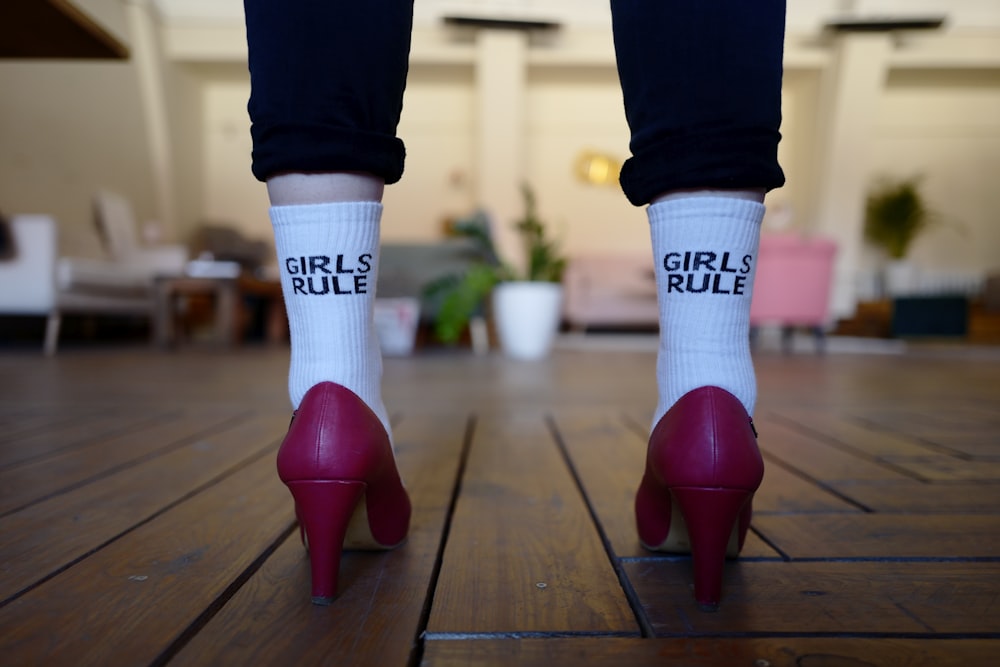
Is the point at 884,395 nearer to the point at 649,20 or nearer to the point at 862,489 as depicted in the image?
the point at 862,489

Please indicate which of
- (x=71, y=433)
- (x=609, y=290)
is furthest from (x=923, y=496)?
(x=609, y=290)

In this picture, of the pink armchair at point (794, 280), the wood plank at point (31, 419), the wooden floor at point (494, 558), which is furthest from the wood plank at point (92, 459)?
the pink armchair at point (794, 280)

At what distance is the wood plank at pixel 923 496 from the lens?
0.53m

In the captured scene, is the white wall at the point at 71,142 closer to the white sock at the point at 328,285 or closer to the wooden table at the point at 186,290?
the wooden table at the point at 186,290

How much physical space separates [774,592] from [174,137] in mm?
5469

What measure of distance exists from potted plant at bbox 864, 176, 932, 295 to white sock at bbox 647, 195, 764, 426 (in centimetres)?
581

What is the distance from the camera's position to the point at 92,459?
0.69 m

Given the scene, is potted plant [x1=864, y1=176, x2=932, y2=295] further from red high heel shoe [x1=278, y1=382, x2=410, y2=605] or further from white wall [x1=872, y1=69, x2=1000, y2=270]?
red high heel shoe [x1=278, y1=382, x2=410, y2=605]

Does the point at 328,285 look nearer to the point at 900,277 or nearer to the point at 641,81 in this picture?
the point at 641,81

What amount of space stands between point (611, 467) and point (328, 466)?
40cm

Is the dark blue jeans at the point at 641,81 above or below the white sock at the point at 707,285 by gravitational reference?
above

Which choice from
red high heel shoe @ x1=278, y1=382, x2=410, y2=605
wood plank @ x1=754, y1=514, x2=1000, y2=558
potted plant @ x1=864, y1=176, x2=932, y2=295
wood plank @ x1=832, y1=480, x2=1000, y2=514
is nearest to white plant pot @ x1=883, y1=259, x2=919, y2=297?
potted plant @ x1=864, y1=176, x2=932, y2=295

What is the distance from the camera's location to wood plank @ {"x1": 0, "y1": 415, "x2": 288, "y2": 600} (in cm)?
40

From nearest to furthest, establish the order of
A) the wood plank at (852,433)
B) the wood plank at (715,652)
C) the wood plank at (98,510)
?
the wood plank at (715,652) → the wood plank at (98,510) → the wood plank at (852,433)
